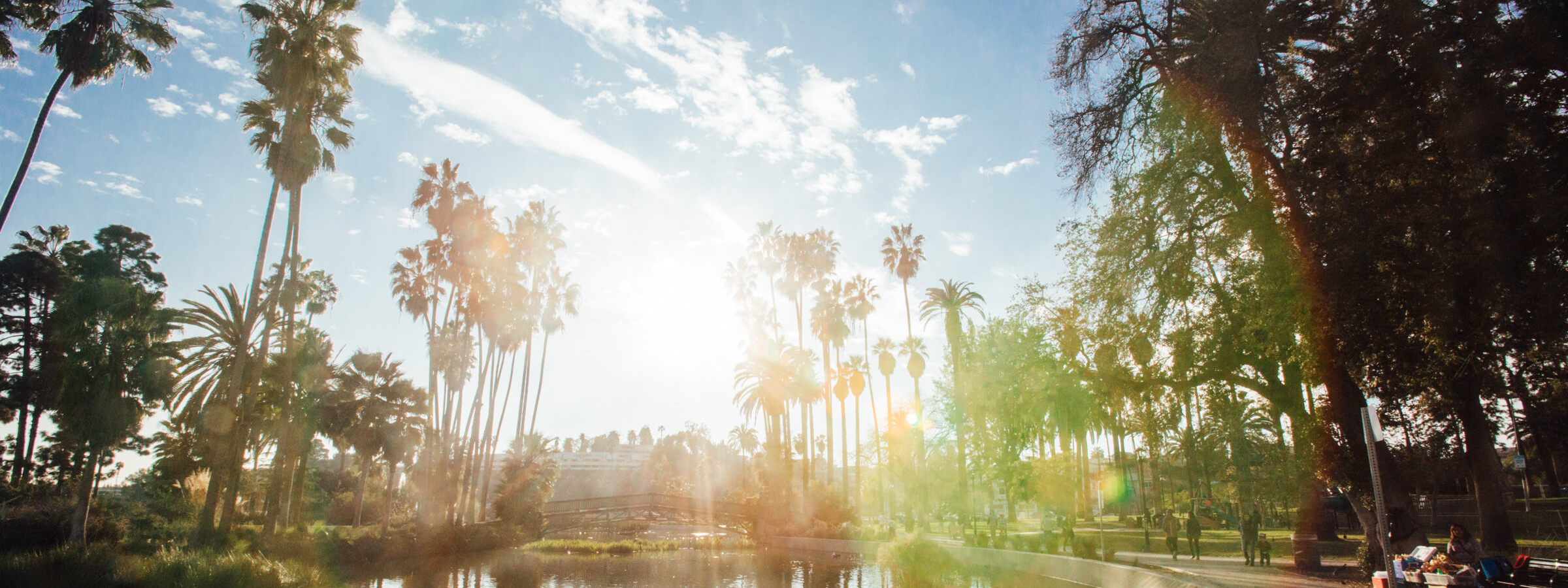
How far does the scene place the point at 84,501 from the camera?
23922 millimetres

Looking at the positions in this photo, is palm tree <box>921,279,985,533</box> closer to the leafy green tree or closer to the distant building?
the leafy green tree

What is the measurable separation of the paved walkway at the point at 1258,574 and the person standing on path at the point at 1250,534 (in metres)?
0.33

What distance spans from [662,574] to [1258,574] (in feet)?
71.7

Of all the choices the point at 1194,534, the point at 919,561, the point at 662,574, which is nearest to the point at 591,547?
the point at 662,574

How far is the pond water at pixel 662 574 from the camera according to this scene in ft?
82.5

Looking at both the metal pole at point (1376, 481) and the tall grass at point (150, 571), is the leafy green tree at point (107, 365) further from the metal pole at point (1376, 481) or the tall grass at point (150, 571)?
the metal pole at point (1376, 481)

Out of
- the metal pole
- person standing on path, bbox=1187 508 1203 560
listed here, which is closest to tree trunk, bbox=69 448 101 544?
the metal pole

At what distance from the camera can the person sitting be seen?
39.7 ft

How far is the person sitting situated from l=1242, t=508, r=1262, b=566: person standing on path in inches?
304

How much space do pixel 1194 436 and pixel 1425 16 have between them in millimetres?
31945

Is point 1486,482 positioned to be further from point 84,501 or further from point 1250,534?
point 84,501

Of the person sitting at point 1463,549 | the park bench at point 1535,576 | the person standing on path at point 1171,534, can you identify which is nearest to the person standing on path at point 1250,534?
the person standing on path at point 1171,534

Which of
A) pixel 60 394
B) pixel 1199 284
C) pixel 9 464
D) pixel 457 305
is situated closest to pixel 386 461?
pixel 457 305

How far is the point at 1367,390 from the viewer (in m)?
16.3
